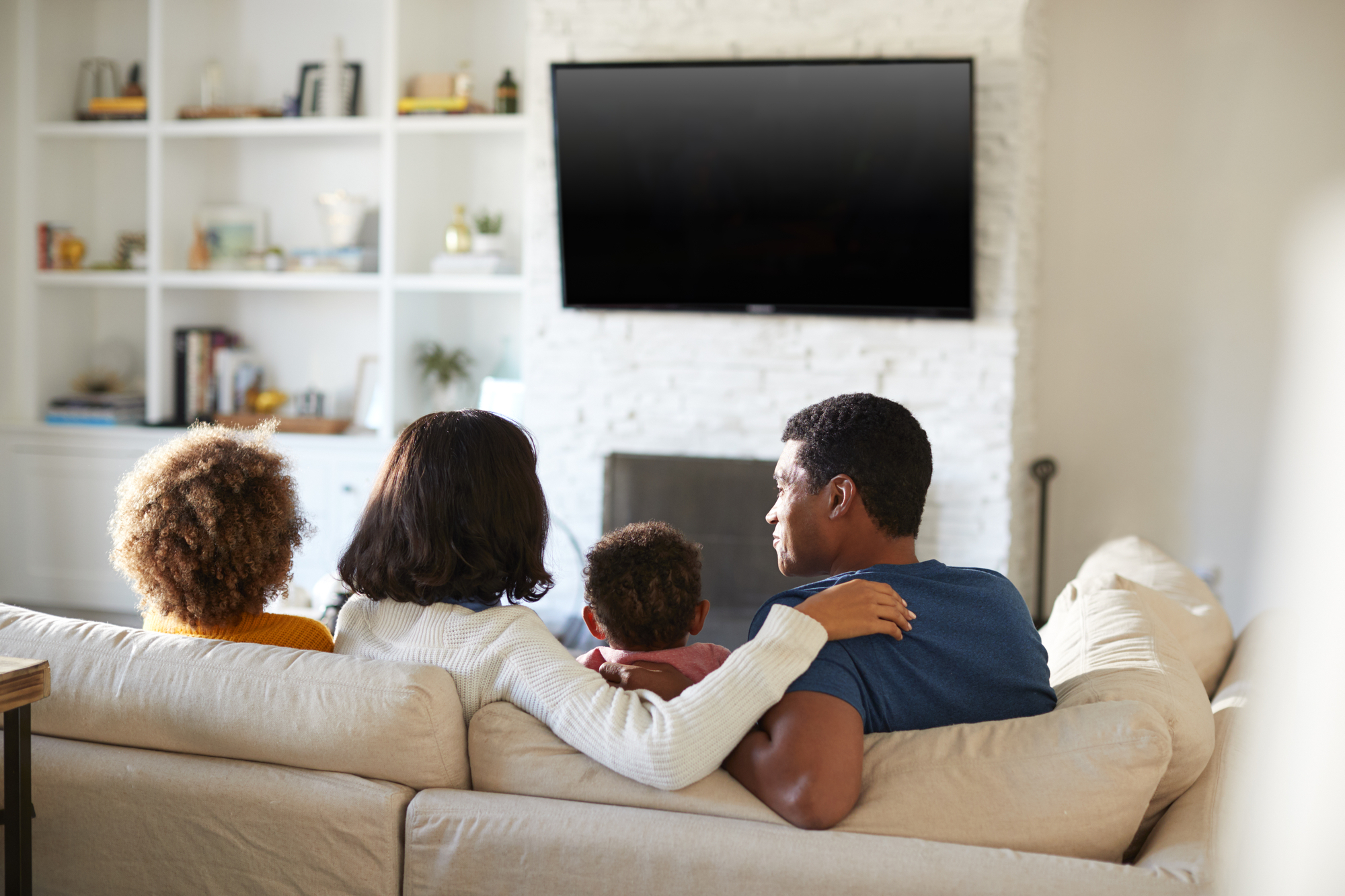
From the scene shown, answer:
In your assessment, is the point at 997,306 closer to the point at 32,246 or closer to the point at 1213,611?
the point at 1213,611

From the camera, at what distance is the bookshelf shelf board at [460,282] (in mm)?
3924

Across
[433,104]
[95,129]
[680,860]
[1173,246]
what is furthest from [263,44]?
[680,860]

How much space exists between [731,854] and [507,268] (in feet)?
10.8

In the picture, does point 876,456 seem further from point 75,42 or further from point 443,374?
point 75,42

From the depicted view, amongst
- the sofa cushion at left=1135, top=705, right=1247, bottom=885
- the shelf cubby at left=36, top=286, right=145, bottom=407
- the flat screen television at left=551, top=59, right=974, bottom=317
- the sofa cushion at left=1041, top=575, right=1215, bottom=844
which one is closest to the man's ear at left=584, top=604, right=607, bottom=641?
the sofa cushion at left=1041, top=575, right=1215, bottom=844

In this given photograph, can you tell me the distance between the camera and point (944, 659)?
1.24 metres

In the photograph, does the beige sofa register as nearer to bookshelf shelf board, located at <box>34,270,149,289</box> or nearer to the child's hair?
the child's hair

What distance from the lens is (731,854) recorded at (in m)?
1.07

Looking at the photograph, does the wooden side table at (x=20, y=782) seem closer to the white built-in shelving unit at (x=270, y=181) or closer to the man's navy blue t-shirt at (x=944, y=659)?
the man's navy blue t-shirt at (x=944, y=659)

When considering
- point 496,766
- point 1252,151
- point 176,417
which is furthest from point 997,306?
point 176,417

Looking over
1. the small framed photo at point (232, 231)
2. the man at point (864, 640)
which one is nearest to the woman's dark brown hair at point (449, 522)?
the man at point (864, 640)

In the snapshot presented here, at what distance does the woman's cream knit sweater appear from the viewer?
44.2 inches

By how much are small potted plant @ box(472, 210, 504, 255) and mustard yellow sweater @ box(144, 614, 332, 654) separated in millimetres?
2697

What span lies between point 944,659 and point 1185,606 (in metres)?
0.98
